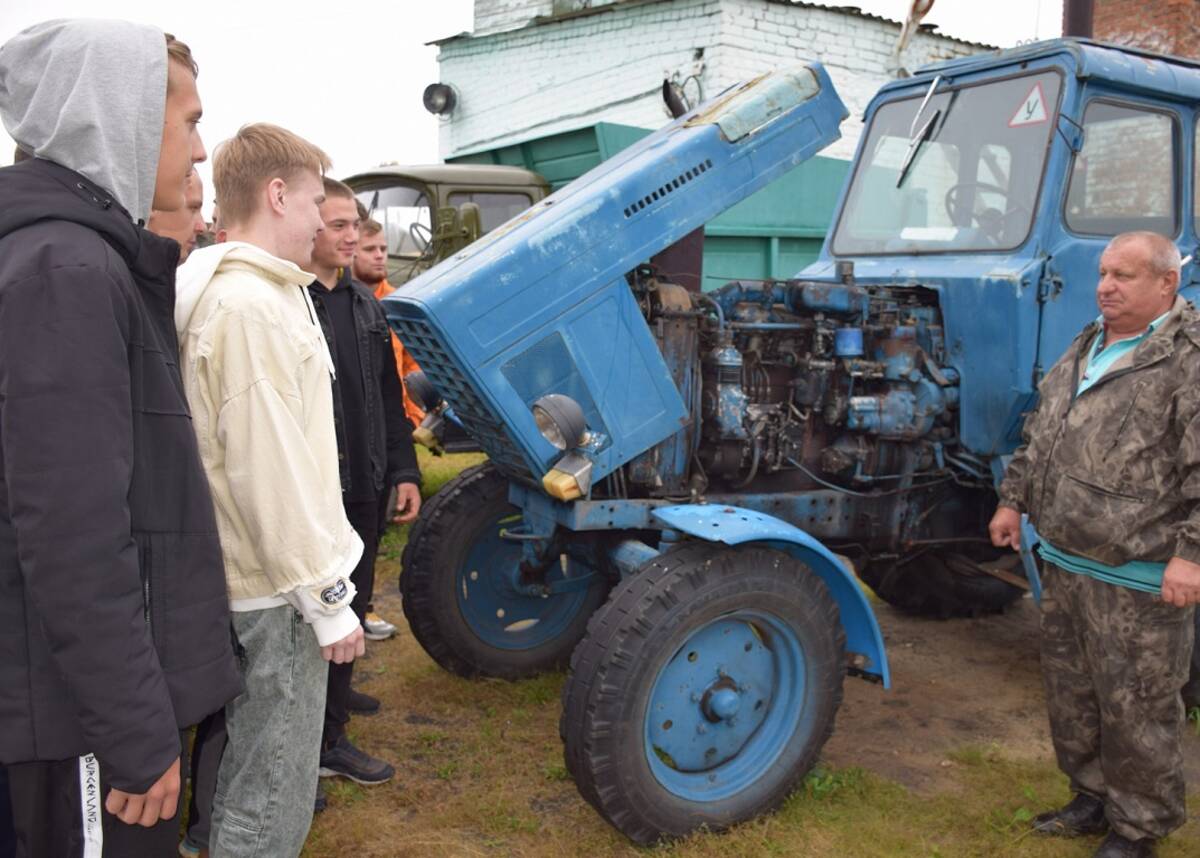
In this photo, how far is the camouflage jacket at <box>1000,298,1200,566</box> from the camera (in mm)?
2680

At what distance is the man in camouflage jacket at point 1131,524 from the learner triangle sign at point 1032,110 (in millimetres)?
1083

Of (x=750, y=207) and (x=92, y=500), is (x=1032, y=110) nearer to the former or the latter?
(x=92, y=500)

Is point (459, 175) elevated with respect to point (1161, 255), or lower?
elevated

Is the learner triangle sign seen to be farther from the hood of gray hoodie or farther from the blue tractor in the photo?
the hood of gray hoodie

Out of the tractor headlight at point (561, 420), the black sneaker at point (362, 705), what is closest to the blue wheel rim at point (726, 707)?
the tractor headlight at point (561, 420)

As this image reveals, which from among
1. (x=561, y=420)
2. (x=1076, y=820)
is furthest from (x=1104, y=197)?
(x=561, y=420)

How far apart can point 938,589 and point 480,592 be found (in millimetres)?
2281

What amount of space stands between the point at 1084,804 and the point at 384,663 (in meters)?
2.76

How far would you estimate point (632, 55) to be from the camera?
1244 centimetres

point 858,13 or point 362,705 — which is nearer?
point 362,705

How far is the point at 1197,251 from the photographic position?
13.1ft

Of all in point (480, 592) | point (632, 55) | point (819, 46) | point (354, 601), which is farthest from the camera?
point (632, 55)

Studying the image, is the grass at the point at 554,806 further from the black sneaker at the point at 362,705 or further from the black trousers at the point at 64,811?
the black trousers at the point at 64,811

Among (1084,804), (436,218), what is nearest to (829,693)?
(1084,804)
